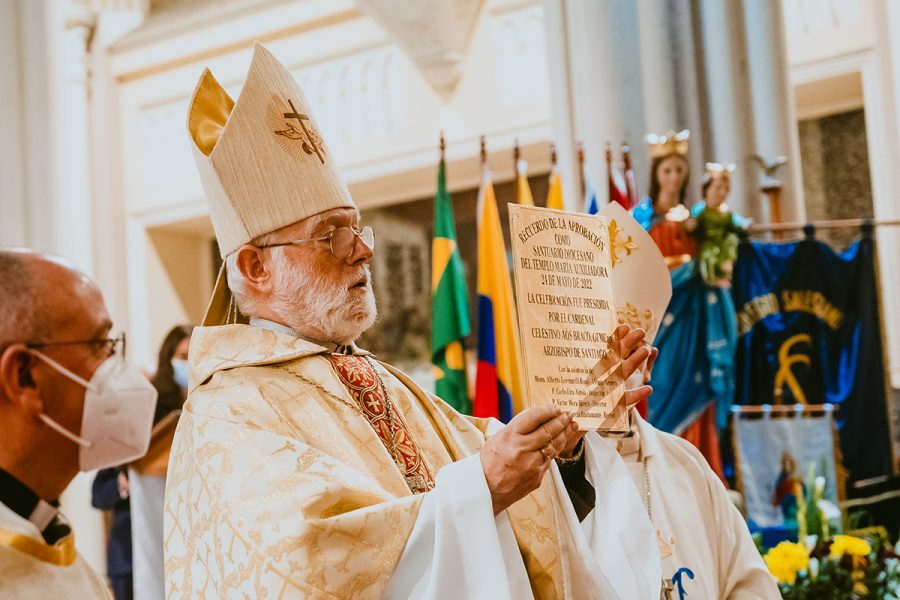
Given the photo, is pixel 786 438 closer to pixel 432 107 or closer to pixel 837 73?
pixel 837 73

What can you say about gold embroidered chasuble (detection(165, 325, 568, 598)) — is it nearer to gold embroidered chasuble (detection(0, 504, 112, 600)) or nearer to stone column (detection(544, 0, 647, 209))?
gold embroidered chasuble (detection(0, 504, 112, 600))

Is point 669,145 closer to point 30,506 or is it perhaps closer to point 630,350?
point 630,350

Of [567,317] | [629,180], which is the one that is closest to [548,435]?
[567,317]

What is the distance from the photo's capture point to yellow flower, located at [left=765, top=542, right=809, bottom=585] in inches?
166

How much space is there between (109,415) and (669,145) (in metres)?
5.18

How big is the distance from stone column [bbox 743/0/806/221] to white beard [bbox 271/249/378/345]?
5.31 metres

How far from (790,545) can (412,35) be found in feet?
22.9

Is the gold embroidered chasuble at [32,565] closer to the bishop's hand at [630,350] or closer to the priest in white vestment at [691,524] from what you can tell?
the bishop's hand at [630,350]

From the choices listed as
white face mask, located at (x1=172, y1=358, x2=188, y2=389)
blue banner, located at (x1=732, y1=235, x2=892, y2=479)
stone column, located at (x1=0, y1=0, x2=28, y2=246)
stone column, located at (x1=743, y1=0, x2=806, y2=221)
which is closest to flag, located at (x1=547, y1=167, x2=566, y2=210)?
blue banner, located at (x1=732, y1=235, x2=892, y2=479)

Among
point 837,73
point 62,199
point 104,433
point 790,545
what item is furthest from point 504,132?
point 104,433

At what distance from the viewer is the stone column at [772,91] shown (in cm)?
754

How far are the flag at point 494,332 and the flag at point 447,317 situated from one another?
107 millimetres

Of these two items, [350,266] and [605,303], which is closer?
[605,303]

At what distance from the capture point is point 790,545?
14.2ft
